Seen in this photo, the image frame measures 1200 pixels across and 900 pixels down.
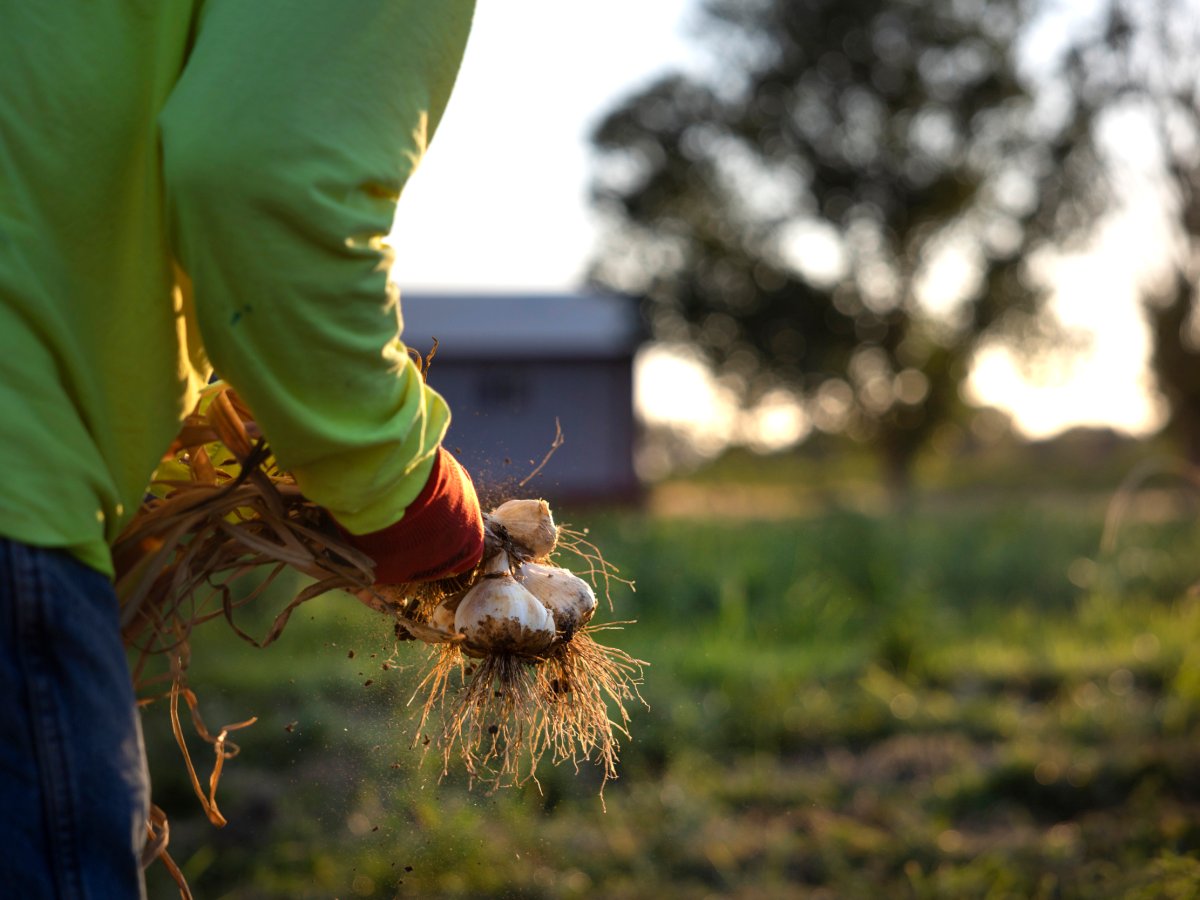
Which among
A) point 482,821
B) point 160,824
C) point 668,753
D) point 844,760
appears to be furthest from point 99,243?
point 844,760

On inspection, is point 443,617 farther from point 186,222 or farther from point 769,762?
point 769,762

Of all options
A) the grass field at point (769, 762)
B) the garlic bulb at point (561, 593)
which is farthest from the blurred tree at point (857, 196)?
the garlic bulb at point (561, 593)

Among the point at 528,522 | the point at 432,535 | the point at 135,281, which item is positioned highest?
the point at 135,281

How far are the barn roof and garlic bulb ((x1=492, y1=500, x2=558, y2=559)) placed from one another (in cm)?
1834

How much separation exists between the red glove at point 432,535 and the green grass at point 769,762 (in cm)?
33

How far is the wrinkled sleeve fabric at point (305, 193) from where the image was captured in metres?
0.90

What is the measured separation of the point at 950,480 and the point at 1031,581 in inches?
808

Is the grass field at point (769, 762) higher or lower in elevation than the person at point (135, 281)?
lower

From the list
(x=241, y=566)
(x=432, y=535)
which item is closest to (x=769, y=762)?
(x=241, y=566)

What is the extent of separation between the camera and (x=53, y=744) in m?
0.90

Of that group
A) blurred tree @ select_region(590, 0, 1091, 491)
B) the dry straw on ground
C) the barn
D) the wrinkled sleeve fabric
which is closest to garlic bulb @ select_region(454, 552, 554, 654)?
the dry straw on ground

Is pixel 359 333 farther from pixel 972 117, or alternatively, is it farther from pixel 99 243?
pixel 972 117

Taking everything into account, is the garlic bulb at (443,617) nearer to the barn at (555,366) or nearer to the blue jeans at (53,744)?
the blue jeans at (53,744)

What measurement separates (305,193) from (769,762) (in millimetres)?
3836
